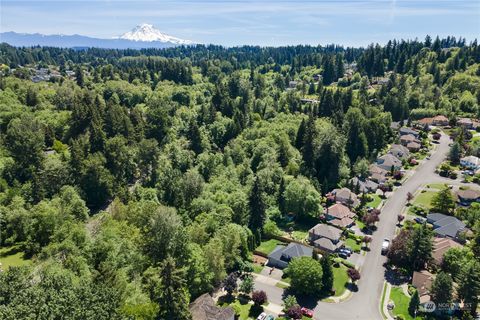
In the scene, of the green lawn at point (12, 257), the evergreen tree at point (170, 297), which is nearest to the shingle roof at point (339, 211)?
the evergreen tree at point (170, 297)

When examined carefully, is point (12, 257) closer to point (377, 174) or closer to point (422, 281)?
point (422, 281)

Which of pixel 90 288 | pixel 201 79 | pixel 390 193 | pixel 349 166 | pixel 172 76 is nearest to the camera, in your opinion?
pixel 90 288

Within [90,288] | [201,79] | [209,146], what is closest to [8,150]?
[209,146]

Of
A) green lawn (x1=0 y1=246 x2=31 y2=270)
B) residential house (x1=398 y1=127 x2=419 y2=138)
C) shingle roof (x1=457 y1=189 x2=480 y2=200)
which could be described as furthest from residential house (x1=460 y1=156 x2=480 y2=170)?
green lawn (x1=0 y1=246 x2=31 y2=270)

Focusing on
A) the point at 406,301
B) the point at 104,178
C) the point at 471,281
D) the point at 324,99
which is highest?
the point at 324,99

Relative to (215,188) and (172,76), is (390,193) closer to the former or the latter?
(215,188)

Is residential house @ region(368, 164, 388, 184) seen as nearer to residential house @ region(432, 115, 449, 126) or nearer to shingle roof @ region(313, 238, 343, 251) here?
shingle roof @ region(313, 238, 343, 251)
